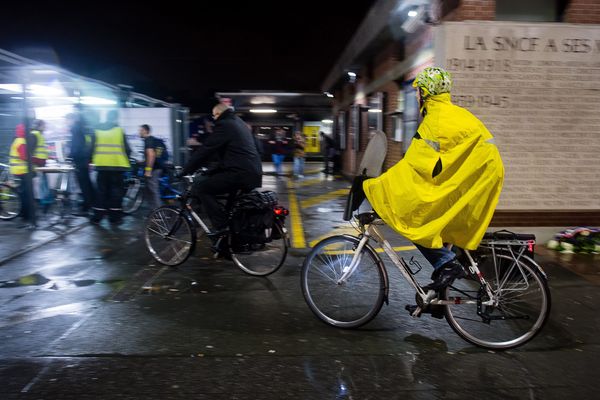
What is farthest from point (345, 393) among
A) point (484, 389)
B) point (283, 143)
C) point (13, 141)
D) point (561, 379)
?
point (283, 143)

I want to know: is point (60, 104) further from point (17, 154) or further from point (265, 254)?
point (265, 254)

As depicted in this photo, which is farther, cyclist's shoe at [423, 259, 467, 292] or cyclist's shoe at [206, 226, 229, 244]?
cyclist's shoe at [206, 226, 229, 244]

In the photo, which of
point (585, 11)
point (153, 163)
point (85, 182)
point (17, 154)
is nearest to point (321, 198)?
point (153, 163)

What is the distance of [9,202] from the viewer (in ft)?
30.2

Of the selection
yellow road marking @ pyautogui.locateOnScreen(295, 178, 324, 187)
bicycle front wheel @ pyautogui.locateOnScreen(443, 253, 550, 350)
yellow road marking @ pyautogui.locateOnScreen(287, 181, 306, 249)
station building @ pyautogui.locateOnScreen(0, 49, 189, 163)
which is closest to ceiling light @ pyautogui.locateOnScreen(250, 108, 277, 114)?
yellow road marking @ pyautogui.locateOnScreen(295, 178, 324, 187)

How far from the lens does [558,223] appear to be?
23.6 feet

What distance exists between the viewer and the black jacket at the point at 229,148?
5590 millimetres

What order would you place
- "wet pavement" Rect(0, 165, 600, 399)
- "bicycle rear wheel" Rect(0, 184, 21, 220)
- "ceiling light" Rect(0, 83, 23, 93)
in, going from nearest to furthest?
"wet pavement" Rect(0, 165, 600, 399) → "bicycle rear wheel" Rect(0, 184, 21, 220) → "ceiling light" Rect(0, 83, 23, 93)

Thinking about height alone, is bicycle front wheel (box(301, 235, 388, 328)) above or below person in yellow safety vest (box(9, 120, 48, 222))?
below

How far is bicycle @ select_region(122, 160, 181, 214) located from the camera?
1012 cm

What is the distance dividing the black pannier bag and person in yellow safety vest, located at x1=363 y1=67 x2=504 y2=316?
1.99 m

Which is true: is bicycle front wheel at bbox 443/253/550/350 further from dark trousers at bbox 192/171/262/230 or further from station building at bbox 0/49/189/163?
station building at bbox 0/49/189/163

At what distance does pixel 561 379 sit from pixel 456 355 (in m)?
0.69

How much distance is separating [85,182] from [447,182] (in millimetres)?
7749
